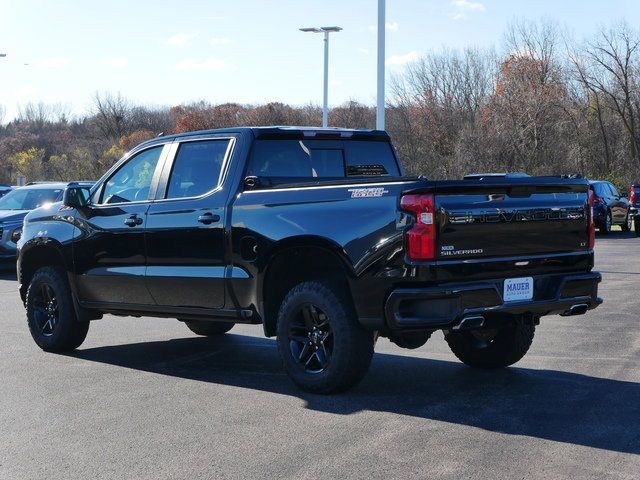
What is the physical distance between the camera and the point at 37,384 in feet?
25.4

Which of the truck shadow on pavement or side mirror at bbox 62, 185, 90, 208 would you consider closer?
the truck shadow on pavement

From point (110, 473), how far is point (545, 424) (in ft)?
8.88

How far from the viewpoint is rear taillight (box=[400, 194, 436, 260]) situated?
6.53 meters

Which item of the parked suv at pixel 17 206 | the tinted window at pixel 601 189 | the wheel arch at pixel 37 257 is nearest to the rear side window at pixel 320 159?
the wheel arch at pixel 37 257

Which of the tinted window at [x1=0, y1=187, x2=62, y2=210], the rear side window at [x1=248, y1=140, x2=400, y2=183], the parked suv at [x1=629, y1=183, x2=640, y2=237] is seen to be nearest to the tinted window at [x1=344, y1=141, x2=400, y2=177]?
the rear side window at [x1=248, y1=140, x2=400, y2=183]

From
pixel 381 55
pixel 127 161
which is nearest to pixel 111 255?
pixel 127 161

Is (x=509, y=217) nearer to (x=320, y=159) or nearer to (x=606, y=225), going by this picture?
(x=320, y=159)

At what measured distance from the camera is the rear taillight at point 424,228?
653cm

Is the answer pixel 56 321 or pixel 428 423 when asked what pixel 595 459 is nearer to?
pixel 428 423

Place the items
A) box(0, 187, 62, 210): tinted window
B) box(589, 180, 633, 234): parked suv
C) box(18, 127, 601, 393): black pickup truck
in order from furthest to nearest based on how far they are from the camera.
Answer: box(589, 180, 633, 234): parked suv → box(0, 187, 62, 210): tinted window → box(18, 127, 601, 393): black pickup truck

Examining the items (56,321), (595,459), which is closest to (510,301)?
(595,459)

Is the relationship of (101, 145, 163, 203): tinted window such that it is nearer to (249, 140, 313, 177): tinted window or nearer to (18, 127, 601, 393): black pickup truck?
(18, 127, 601, 393): black pickup truck

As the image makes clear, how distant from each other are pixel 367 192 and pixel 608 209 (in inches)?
967

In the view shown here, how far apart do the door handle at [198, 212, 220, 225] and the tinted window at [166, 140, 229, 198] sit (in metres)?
0.27
